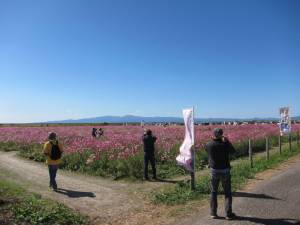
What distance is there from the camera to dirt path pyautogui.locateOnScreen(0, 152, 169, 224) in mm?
11102

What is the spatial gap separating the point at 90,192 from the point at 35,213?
362 centimetres

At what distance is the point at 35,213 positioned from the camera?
10.0 metres

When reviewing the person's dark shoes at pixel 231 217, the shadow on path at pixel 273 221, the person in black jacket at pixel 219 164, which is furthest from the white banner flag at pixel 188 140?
the shadow on path at pixel 273 221

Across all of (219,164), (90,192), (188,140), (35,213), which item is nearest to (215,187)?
(219,164)

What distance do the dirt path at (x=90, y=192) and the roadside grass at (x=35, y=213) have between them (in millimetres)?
500

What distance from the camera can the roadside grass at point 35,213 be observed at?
9641 millimetres

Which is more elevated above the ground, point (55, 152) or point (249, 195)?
point (55, 152)

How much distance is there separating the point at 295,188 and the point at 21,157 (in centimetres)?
1742

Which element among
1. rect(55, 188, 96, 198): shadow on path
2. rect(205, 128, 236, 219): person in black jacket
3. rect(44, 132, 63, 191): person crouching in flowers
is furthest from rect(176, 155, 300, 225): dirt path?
rect(44, 132, 63, 191): person crouching in flowers

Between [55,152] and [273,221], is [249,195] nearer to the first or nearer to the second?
[273,221]

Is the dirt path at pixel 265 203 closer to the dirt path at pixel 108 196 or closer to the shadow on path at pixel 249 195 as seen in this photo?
the shadow on path at pixel 249 195

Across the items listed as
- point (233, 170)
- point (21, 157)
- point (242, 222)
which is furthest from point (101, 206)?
point (21, 157)

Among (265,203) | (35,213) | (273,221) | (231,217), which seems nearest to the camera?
(273,221)

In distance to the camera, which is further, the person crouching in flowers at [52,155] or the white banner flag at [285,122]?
the white banner flag at [285,122]
